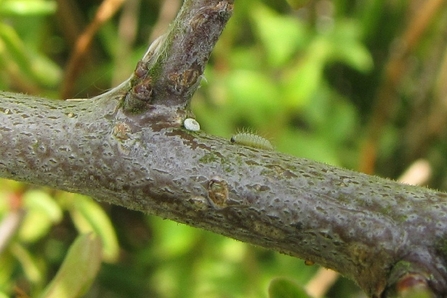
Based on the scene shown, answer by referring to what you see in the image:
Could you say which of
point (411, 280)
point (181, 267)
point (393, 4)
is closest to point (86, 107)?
point (411, 280)

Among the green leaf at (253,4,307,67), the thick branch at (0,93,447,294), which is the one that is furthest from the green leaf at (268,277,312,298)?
the green leaf at (253,4,307,67)

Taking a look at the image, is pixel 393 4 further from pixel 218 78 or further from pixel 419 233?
pixel 419 233

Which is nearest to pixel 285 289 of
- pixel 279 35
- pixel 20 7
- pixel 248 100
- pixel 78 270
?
→ pixel 78 270

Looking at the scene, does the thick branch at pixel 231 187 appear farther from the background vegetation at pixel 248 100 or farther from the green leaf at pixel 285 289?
the background vegetation at pixel 248 100

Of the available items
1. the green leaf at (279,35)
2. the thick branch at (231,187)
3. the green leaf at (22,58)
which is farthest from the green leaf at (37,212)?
the green leaf at (279,35)

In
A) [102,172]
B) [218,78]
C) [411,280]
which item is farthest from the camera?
[218,78]

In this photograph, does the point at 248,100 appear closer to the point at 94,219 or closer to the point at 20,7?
the point at 94,219

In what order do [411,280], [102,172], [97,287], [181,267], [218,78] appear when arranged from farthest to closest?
1. [97,287]
2. [218,78]
3. [181,267]
4. [102,172]
5. [411,280]
